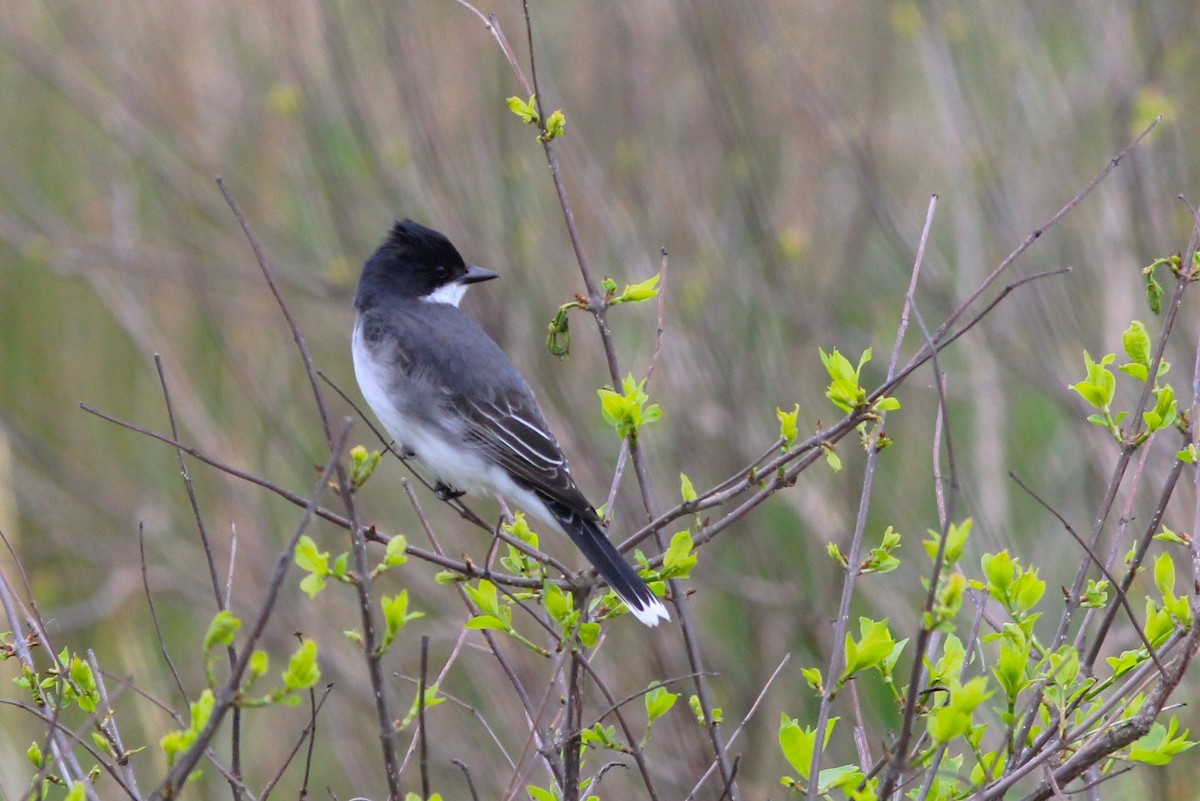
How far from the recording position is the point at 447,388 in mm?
4844

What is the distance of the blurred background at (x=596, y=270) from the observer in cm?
569

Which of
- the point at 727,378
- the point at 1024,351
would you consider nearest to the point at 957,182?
the point at 1024,351

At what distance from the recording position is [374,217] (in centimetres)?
698

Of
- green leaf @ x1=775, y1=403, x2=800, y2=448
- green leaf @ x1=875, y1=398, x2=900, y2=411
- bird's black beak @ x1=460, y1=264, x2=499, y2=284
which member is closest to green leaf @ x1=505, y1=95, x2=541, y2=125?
green leaf @ x1=775, y1=403, x2=800, y2=448

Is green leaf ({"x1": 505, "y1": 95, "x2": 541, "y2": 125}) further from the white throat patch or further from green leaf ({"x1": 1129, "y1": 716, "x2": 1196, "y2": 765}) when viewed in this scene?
the white throat patch

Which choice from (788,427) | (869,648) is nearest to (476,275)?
(788,427)

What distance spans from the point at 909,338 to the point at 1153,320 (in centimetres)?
212

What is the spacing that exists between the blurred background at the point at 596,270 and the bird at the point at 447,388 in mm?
406

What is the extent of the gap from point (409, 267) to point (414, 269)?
2 cm

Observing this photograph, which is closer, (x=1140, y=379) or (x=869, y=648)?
(x=869, y=648)

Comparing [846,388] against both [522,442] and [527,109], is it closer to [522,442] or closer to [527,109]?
[527,109]

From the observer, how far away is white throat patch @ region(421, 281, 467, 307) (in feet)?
17.9

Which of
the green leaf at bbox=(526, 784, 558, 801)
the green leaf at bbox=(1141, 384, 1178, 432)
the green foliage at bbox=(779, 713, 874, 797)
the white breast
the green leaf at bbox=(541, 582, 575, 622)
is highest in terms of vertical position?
the white breast

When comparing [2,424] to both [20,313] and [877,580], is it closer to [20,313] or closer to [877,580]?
[20,313]
